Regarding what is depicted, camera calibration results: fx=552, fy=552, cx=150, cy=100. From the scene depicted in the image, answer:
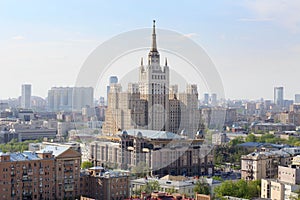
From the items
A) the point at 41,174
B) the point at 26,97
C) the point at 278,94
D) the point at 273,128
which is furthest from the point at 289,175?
the point at 278,94

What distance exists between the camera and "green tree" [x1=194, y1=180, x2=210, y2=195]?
16.1 metres

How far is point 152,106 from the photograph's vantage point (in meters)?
28.0

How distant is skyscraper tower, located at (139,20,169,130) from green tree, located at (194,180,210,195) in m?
11.2

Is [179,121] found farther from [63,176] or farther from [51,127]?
[51,127]

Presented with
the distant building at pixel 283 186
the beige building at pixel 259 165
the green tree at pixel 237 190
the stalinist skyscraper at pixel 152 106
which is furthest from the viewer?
the stalinist skyscraper at pixel 152 106

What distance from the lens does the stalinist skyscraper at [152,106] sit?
2778cm

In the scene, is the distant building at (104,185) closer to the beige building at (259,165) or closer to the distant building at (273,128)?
the beige building at (259,165)

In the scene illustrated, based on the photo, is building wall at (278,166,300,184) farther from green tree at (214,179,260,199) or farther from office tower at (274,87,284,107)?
office tower at (274,87,284,107)

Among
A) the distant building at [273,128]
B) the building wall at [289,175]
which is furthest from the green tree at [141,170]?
the distant building at [273,128]

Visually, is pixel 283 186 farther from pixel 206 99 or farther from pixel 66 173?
pixel 206 99

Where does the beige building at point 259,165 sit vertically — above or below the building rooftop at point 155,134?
below

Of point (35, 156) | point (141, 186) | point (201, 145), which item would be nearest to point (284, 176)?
point (141, 186)

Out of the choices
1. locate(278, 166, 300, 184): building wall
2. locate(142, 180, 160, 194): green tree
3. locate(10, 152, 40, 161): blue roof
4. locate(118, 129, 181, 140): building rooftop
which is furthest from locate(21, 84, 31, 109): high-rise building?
locate(278, 166, 300, 184): building wall

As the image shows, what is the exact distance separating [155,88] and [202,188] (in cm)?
1232
